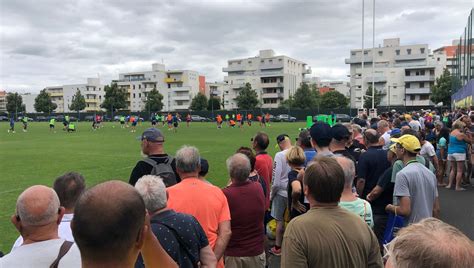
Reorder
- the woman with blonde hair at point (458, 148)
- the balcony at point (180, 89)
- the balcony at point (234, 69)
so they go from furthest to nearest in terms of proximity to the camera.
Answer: the balcony at point (234, 69)
the balcony at point (180, 89)
the woman with blonde hair at point (458, 148)

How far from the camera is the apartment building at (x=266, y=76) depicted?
124 meters

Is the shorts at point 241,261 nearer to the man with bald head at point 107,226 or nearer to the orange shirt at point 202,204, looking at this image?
the orange shirt at point 202,204

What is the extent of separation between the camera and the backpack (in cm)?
468

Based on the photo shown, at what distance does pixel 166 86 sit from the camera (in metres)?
142

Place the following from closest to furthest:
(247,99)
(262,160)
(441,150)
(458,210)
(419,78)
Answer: (262,160)
(458,210)
(441,150)
(247,99)
(419,78)

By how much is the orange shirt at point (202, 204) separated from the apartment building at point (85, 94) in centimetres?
16035

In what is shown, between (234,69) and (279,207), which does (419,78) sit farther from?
(279,207)

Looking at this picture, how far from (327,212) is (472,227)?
19.3 feet

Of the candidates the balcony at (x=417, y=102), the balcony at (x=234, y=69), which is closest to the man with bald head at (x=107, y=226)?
the balcony at (x=417, y=102)

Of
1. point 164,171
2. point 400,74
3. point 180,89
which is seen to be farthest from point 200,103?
point 164,171

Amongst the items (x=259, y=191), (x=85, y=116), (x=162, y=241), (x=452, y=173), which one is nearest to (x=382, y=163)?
(x=259, y=191)

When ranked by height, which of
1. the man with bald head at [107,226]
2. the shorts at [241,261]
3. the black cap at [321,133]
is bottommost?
the shorts at [241,261]

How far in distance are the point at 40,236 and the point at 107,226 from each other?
51.9 inches

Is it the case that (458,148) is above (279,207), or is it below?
above
